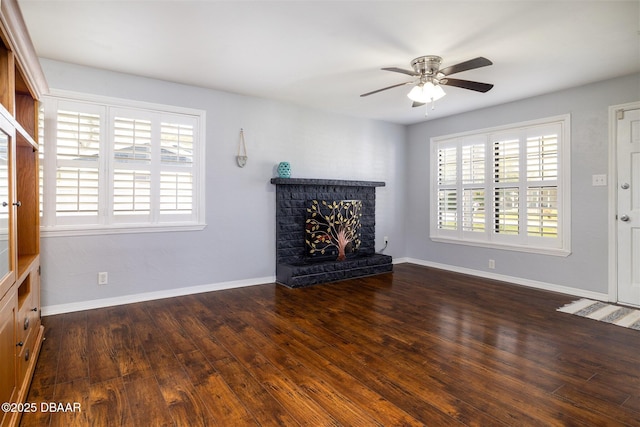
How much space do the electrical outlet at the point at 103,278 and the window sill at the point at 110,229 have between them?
0.41 m

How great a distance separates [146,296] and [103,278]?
1.54 feet

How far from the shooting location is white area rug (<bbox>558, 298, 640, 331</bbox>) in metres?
3.24

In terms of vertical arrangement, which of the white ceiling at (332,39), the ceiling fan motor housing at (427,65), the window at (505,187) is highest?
the white ceiling at (332,39)

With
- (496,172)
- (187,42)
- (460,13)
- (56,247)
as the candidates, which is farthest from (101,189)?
(496,172)

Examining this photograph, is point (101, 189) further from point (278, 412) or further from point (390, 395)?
point (390, 395)

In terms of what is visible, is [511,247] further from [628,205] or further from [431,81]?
[431,81]

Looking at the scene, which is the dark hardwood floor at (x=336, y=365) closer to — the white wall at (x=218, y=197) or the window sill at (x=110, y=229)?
the white wall at (x=218, y=197)

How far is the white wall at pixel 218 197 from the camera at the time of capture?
350cm

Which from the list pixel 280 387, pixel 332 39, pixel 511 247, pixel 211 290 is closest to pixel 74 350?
pixel 280 387

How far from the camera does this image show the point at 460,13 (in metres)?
2.54

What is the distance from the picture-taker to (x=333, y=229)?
202 inches

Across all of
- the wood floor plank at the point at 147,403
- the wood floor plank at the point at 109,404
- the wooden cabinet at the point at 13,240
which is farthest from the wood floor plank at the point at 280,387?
the wooden cabinet at the point at 13,240

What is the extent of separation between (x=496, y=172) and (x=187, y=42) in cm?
422

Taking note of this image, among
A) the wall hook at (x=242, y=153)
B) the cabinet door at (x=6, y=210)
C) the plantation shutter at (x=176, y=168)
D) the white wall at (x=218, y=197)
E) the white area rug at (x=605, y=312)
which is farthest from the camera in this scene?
the wall hook at (x=242, y=153)
